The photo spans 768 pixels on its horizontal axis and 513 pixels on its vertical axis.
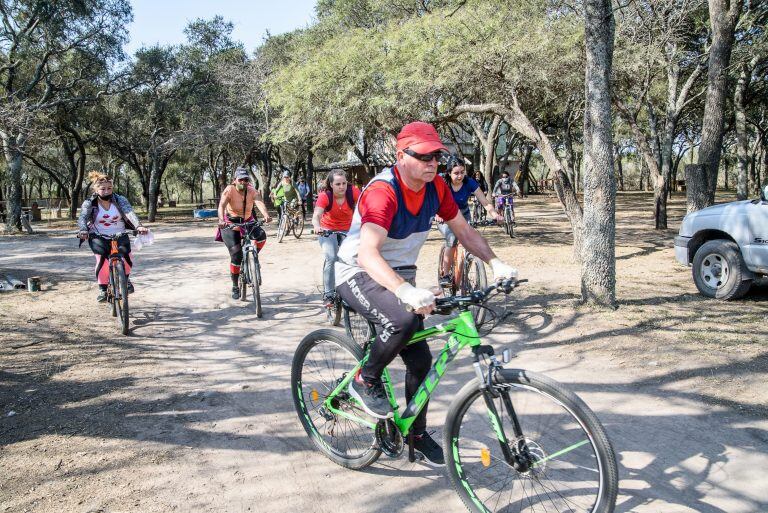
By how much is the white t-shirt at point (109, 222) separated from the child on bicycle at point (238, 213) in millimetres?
1328

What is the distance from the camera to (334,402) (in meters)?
3.63

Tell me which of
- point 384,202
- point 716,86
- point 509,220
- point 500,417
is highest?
point 716,86

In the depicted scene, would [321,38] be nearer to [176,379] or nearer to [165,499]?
[176,379]

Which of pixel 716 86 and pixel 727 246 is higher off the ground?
pixel 716 86

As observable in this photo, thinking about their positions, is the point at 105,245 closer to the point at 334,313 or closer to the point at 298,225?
the point at 334,313

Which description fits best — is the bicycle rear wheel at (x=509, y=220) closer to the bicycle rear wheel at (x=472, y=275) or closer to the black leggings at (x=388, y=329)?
the bicycle rear wheel at (x=472, y=275)

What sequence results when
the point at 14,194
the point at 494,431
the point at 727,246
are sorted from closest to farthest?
the point at 494,431 < the point at 727,246 < the point at 14,194

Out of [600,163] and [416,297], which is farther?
[600,163]

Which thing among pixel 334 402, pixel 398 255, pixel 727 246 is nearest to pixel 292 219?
pixel 727 246

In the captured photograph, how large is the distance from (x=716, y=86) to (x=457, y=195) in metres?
6.29

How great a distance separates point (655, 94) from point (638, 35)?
8.44 m

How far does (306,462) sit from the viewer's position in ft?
11.9

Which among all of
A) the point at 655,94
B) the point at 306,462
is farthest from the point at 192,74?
the point at 306,462

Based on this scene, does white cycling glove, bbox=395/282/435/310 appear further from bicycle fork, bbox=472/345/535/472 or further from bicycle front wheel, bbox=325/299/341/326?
bicycle front wheel, bbox=325/299/341/326
